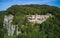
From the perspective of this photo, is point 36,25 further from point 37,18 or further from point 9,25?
point 9,25

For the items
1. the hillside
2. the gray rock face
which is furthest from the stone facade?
the gray rock face

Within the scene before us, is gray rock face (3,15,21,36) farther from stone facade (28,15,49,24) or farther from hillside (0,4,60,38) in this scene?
stone facade (28,15,49,24)

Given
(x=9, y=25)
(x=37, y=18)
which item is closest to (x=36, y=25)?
(x=37, y=18)

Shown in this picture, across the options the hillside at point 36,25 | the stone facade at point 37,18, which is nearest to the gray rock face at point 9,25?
the hillside at point 36,25

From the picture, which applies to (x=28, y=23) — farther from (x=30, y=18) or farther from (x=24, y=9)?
(x=24, y=9)

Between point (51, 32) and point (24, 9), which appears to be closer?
point (51, 32)

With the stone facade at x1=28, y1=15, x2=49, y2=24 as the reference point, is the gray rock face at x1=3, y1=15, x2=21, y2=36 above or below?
below

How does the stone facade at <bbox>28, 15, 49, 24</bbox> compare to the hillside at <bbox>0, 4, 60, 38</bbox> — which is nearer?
the hillside at <bbox>0, 4, 60, 38</bbox>

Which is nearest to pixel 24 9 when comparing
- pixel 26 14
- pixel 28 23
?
pixel 26 14
